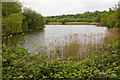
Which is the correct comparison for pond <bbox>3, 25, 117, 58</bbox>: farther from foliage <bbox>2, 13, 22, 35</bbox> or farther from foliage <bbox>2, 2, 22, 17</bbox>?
foliage <bbox>2, 2, 22, 17</bbox>

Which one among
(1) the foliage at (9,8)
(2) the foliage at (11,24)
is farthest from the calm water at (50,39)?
(1) the foliage at (9,8)

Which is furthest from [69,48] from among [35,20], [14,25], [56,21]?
[56,21]

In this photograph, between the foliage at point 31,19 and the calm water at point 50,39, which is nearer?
the calm water at point 50,39

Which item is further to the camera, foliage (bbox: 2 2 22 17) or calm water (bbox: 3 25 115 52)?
foliage (bbox: 2 2 22 17)

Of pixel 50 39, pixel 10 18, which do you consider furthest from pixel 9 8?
pixel 50 39

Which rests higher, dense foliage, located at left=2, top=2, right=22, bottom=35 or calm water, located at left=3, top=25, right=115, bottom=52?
dense foliage, located at left=2, top=2, right=22, bottom=35

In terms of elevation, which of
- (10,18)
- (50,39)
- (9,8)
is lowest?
(50,39)

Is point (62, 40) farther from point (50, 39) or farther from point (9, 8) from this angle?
point (9, 8)

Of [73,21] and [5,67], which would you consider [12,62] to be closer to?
[5,67]

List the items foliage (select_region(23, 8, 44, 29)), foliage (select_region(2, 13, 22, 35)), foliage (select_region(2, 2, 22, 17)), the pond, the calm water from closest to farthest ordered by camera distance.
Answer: the pond
the calm water
foliage (select_region(2, 13, 22, 35))
foliage (select_region(2, 2, 22, 17))
foliage (select_region(23, 8, 44, 29))

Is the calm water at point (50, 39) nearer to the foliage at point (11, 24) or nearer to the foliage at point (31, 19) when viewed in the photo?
the foliage at point (11, 24)

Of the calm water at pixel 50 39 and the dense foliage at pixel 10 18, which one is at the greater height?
the dense foliage at pixel 10 18

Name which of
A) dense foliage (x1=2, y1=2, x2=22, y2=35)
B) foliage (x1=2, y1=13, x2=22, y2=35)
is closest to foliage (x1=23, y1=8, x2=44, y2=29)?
dense foliage (x1=2, y1=2, x2=22, y2=35)

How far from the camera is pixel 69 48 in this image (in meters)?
6.04
